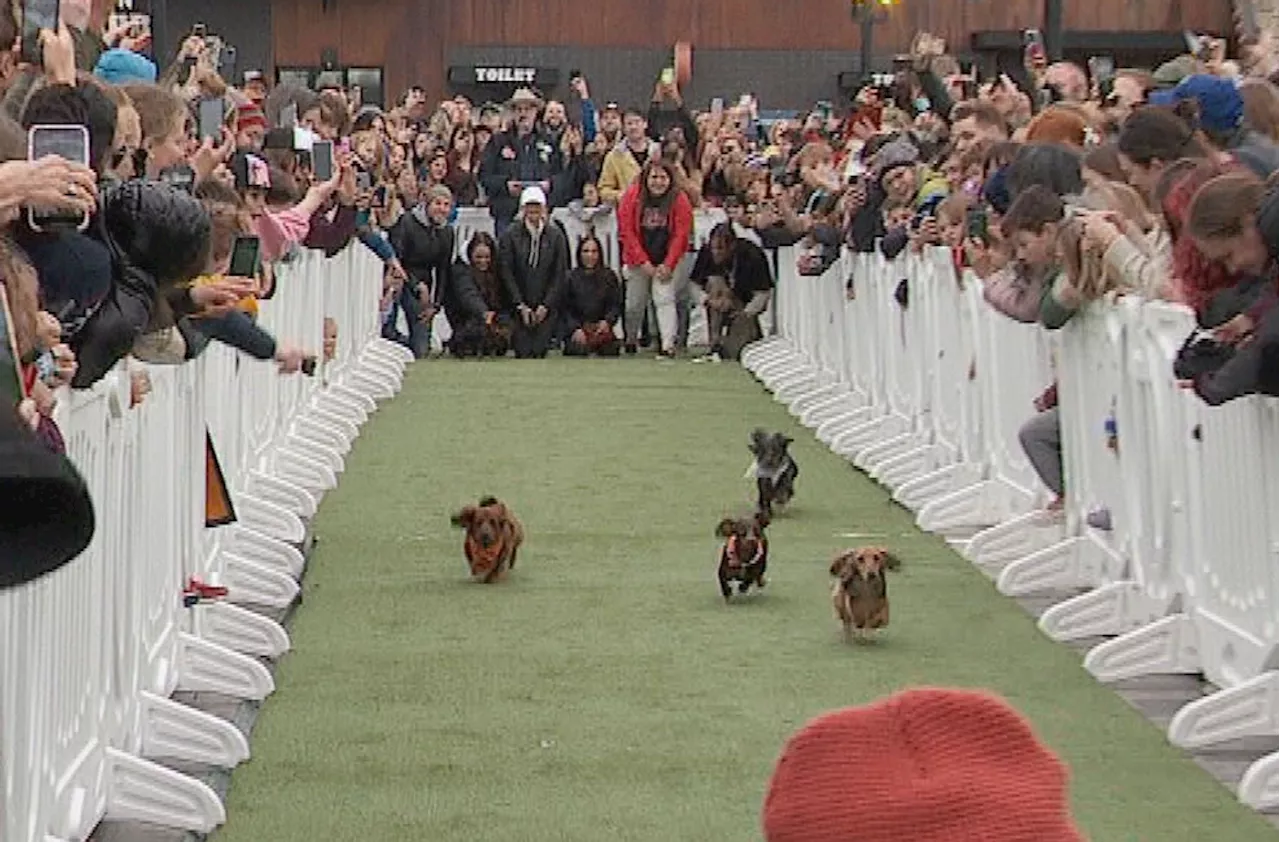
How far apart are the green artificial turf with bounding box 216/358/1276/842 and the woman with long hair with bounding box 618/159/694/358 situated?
11436 mm

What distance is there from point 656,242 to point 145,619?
2034 centimetres

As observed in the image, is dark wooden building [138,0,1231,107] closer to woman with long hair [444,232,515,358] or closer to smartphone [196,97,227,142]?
woman with long hair [444,232,515,358]

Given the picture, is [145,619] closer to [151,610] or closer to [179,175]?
[151,610]

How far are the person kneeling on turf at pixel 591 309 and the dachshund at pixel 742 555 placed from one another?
17371 millimetres

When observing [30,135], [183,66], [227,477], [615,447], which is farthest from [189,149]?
[615,447]

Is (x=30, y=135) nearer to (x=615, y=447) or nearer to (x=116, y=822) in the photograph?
(x=116, y=822)

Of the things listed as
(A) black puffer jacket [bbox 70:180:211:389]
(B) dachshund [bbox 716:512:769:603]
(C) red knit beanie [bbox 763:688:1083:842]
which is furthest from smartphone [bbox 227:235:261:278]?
(C) red knit beanie [bbox 763:688:1083:842]

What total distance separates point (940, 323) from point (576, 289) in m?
13.2

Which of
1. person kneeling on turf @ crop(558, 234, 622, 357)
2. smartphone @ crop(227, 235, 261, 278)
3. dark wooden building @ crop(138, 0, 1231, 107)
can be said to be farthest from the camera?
dark wooden building @ crop(138, 0, 1231, 107)

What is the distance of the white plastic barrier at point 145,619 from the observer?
6969mm

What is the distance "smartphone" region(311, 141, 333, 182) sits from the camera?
1833 centimetres

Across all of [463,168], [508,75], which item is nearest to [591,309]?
[463,168]

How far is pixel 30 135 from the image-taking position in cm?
649

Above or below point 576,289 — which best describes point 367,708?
below
